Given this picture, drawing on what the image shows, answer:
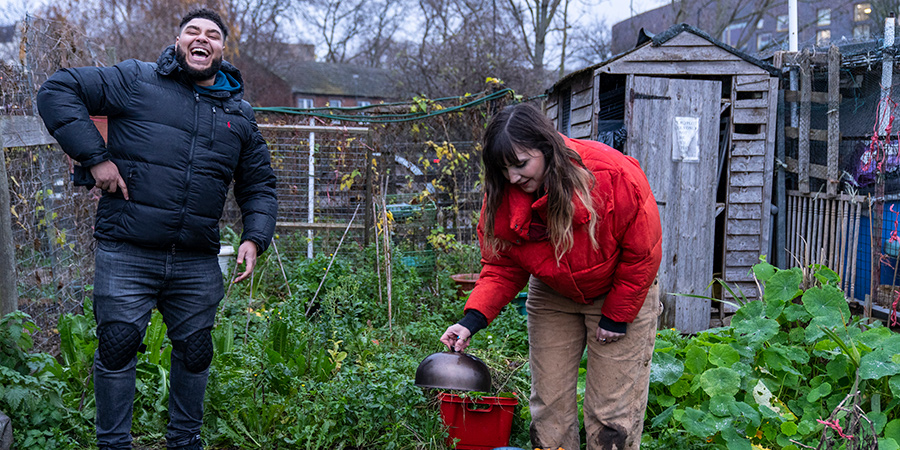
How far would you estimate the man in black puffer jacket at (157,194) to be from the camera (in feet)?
7.64

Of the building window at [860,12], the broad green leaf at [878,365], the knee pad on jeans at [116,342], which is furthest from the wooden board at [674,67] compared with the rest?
the building window at [860,12]

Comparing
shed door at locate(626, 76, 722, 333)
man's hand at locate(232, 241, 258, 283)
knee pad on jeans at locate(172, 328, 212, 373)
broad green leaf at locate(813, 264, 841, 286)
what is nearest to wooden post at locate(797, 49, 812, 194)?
shed door at locate(626, 76, 722, 333)

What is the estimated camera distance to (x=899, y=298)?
418 centimetres

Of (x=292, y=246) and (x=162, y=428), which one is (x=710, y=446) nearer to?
(x=162, y=428)

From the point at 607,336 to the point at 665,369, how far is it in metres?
0.90

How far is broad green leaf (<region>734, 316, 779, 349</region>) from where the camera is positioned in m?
2.97

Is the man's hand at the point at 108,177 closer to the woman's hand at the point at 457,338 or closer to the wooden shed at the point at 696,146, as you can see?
the woman's hand at the point at 457,338

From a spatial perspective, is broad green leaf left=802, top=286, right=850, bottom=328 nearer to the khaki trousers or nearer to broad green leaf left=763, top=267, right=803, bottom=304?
broad green leaf left=763, top=267, right=803, bottom=304

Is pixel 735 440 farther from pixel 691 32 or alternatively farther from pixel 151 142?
pixel 691 32

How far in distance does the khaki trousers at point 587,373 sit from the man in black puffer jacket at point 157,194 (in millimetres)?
1255

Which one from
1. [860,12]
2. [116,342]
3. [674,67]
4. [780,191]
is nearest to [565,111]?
[674,67]

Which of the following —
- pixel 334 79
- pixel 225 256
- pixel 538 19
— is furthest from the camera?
pixel 334 79

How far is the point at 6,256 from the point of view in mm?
3227

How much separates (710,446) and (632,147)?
2.95m
